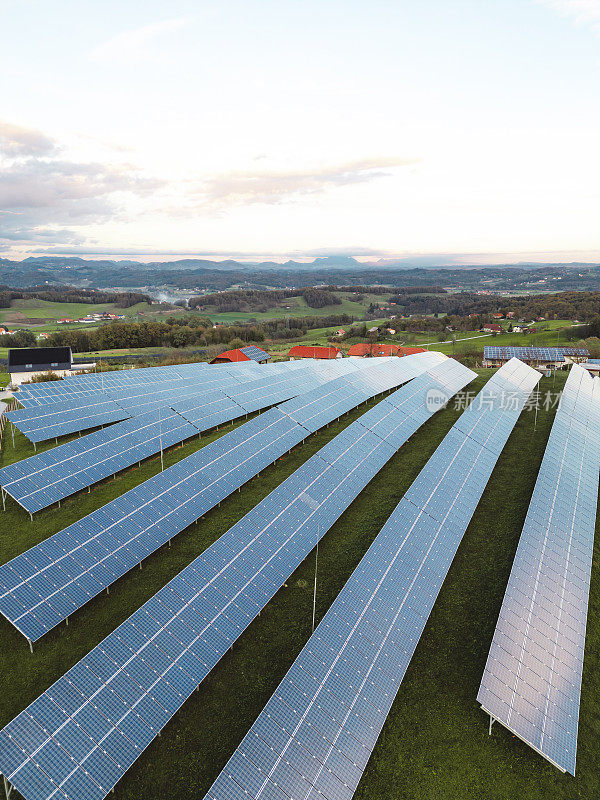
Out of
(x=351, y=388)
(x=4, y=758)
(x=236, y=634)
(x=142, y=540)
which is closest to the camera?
(x=4, y=758)

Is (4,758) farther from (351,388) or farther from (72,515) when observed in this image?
(351,388)

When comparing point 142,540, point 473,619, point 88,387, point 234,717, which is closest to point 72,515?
point 142,540

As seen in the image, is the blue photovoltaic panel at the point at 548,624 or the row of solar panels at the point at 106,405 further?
the row of solar panels at the point at 106,405

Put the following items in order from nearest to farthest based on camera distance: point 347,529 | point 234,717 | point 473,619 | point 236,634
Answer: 1. point 234,717
2. point 236,634
3. point 473,619
4. point 347,529

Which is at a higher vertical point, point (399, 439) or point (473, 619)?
point (399, 439)

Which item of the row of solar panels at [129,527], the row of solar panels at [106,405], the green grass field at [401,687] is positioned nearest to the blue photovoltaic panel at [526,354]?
the row of solar panels at [106,405]

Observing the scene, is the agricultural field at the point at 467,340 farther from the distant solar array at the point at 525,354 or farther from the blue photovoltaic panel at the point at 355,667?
the blue photovoltaic panel at the point at 355,667

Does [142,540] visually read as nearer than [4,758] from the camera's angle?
No

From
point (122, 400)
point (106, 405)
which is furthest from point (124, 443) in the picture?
point (122, 400)
